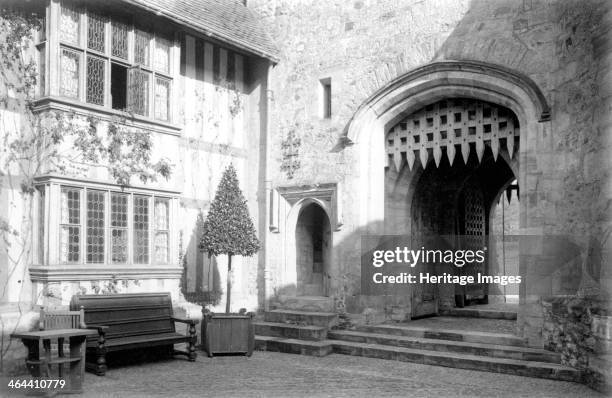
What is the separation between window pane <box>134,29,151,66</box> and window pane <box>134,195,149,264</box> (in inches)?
82.4

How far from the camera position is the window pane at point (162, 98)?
9.74 meters

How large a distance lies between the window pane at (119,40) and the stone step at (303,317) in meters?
4.93

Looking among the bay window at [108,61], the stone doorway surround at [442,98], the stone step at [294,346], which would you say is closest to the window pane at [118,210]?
the bay window at [108,61]

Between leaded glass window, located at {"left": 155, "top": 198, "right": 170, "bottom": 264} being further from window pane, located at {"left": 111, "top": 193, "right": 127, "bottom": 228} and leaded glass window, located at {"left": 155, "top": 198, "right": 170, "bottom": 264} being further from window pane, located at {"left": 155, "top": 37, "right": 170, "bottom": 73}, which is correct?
window pane, located at {"left": 155, "top": 37, "right": 170, "bottom": 73}

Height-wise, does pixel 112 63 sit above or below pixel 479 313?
above

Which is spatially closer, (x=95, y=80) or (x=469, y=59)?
(x=95, y=80)

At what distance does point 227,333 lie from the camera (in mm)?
9062

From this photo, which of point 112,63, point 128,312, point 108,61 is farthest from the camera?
point 112,63

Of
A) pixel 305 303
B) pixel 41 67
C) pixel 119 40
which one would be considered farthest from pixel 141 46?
pixel 305 303

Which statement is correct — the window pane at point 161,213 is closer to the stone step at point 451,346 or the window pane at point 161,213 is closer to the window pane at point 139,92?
the window pane at point 139,92

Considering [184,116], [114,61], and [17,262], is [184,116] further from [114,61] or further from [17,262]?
[17,262]

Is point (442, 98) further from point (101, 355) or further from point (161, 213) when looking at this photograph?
point (101, 355)

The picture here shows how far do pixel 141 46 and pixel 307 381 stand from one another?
561 centimetres

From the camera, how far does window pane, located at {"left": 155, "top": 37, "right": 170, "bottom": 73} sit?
980 centimetres
